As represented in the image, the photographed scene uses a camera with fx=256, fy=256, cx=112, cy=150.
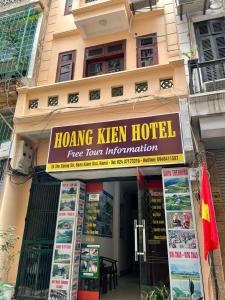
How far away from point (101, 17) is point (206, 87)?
3.90 m

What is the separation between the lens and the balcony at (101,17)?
294 inches

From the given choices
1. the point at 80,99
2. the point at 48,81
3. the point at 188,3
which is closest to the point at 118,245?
the point at 80,99

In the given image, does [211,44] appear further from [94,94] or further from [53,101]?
[53,101]

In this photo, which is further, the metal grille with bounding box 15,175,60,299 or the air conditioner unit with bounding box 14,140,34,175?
the air conditioner unit with bounding box 14,140,34,175

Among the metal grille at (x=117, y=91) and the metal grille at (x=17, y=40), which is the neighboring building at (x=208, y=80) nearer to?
the metal grille at (x=117, y=91)

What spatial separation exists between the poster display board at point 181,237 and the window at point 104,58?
3924mm

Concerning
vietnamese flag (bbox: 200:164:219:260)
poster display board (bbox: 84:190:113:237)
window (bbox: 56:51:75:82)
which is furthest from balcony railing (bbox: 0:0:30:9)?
vietnamese flag (bbox: 200:164:219:260)

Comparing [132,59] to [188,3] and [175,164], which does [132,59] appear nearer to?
[188,3]

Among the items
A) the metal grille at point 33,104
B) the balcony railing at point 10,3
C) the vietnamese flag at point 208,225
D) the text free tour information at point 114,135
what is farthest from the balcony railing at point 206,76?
the balcony railing at point 10,3

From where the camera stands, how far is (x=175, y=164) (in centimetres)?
528

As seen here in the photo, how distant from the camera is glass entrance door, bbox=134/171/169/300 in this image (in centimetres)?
505

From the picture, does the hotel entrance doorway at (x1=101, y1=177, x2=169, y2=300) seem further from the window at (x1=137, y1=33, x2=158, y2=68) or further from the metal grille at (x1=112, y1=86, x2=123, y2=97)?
the window at (x1=137, y1=33, x2=158, y2=68)

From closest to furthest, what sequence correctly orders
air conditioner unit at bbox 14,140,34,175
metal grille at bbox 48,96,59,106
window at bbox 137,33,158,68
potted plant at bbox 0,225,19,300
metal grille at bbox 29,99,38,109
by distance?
potted plant at bbox 0,225,19,300, air conditioner unit at bbox 14,140,34,175, metal grille at bbox 48,96,59,106, metal grille at bbox 29,99,38,109, window at bbox 137,33,158,68

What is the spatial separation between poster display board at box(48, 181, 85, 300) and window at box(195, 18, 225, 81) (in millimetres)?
4276
